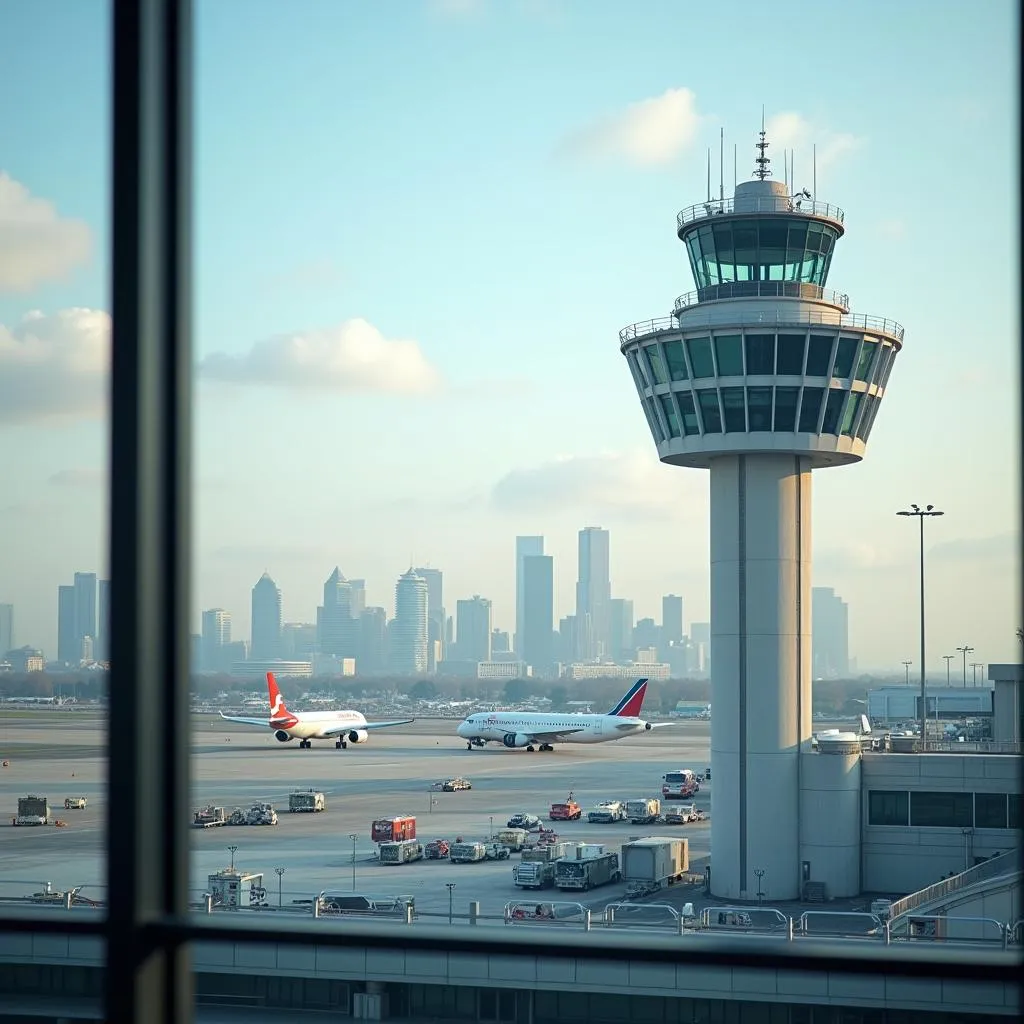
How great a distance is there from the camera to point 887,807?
148ft

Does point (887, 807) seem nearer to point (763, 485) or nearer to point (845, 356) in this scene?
point (763, 485)

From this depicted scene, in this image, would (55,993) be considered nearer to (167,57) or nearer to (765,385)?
(765,385)

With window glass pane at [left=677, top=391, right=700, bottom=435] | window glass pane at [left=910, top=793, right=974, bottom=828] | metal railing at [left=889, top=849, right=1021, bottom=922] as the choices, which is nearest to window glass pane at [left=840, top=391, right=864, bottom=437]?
window glass pane at [left=677, top=391, right=700, bottom=435]

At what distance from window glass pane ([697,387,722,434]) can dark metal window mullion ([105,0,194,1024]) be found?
139ft

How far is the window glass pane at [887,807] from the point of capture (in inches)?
1769

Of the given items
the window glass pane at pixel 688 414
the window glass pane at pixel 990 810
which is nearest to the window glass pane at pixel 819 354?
the window glass pane at pixel 688 414

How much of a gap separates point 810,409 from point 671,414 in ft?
15.8

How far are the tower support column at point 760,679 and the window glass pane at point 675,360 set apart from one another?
4.03 metres

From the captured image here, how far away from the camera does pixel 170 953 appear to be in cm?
438

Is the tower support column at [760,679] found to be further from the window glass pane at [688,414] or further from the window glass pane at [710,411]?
the window glass pane at [688,414]

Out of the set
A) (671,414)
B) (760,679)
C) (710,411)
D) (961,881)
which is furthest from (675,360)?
(961,881)

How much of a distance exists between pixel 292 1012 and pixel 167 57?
30568mm

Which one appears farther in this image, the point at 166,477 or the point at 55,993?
the point at 55,993

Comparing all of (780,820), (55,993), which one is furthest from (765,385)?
(55,993)
